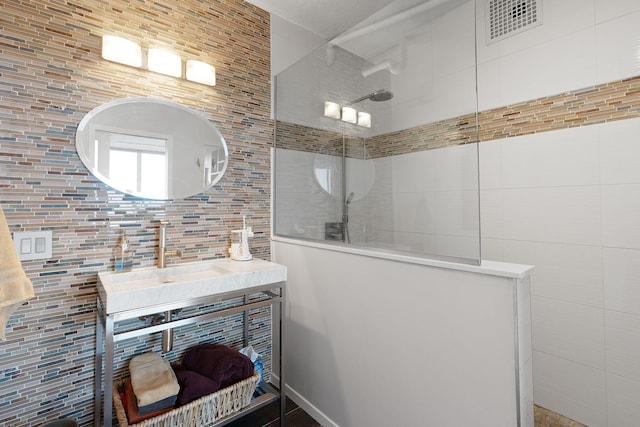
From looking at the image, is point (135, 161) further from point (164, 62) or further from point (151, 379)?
point (151, 379)

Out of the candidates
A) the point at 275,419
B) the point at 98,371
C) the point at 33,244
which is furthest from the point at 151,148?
the point at 275,419

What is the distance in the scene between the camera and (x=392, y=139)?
1.43m

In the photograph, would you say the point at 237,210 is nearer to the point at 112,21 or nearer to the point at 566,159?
the point at 112,21

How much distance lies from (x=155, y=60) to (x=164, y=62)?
4 cm

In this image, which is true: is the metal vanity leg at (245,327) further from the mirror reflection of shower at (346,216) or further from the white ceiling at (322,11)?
the white ceiling at (322,11)

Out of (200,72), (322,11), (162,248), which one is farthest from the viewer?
(322,11)

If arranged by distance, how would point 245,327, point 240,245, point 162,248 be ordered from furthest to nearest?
Result: 1. point 245,327
2. point 240,245
3. point 162,248

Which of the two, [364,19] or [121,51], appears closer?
[121,51]

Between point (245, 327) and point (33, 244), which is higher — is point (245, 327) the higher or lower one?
the lower one

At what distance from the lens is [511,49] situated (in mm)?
1794

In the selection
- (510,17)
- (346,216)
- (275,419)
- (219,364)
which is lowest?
(275,419)

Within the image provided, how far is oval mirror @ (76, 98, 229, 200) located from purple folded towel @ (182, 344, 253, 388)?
0.88 meters

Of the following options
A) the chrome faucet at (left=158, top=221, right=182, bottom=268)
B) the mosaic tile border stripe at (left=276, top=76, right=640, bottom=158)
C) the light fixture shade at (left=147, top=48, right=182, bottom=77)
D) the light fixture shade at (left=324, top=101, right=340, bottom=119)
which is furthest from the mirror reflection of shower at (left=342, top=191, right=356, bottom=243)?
the light fixture shade at (left=147, top=48, right=182, bottom=77)

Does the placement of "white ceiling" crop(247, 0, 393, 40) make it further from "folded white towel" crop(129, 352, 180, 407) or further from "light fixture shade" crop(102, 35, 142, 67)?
"folded white towel" crop(129, 352, 180, 407)
